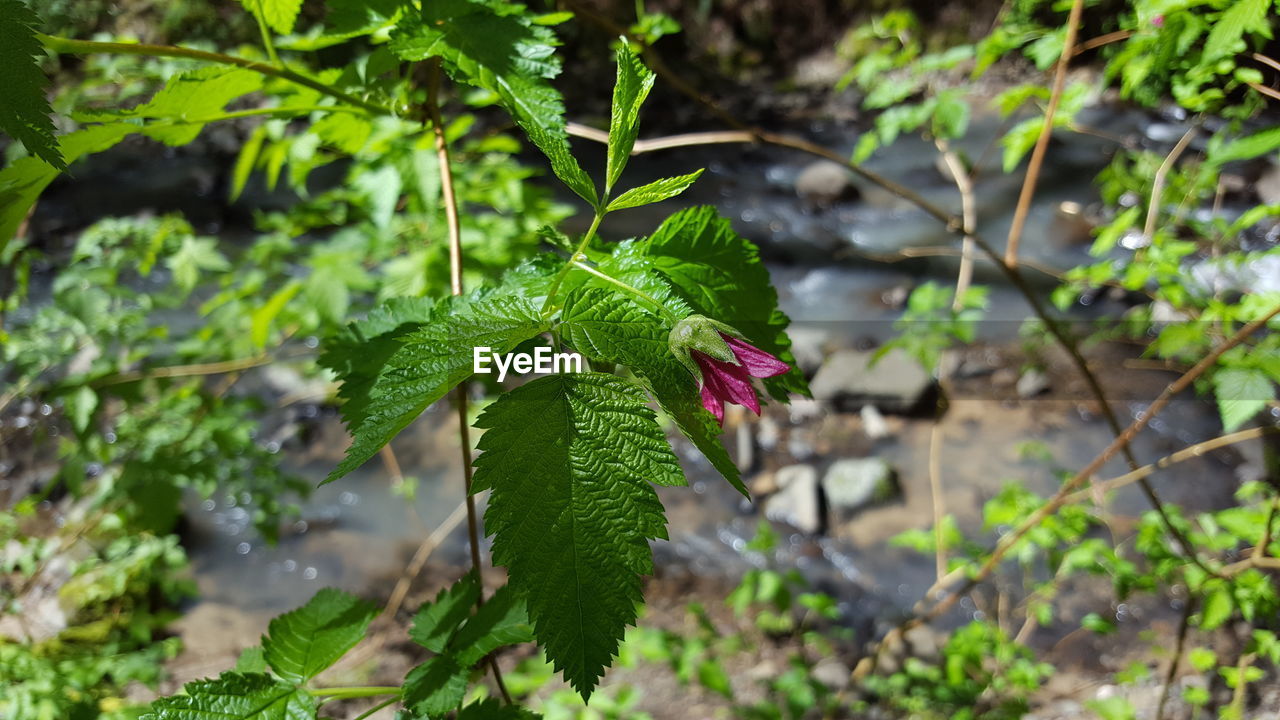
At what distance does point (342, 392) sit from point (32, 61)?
29 centimetres

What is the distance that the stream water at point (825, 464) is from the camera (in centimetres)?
299

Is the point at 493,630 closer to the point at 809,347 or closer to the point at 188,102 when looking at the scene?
the point at 188,102

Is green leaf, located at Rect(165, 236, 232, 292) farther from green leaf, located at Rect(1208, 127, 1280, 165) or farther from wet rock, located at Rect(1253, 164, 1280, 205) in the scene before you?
wet rock, located at Rect(1253, 164, 1280, 205)

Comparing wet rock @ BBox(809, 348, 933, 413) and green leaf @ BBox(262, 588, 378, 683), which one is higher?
green leaf @ BBox(262, 588, 378, 683)

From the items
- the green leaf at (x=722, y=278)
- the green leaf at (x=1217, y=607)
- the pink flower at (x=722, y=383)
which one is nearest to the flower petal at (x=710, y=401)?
the pink flower at (x=722, y=383)

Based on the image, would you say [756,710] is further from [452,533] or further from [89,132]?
[452,533]

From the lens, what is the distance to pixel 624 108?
17.2 inches

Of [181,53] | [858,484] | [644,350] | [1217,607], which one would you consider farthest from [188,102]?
[858,484]

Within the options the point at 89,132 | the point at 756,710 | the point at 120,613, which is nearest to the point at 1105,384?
the point at 756,710

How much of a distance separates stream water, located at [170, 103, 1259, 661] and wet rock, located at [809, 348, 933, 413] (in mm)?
103

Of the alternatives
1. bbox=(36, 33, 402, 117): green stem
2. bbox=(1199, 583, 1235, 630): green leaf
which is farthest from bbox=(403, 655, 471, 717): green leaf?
bbox=(1199, 583, 1235, 630): green leaf

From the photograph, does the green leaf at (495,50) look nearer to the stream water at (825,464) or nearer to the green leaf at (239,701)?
the green leaf at (239,701)

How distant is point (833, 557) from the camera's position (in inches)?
121

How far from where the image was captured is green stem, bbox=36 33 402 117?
0.52 m
